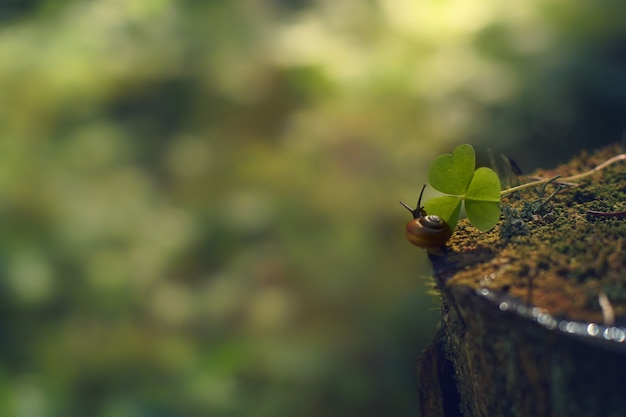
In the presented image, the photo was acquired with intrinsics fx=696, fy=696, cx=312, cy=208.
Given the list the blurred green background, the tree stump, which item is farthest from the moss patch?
the blurred green background

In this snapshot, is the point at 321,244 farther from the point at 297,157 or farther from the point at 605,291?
the point at 605,291

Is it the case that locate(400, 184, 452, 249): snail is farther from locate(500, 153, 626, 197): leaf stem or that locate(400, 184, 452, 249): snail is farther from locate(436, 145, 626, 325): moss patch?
locate(500, 153, 626, 197): leaf stem

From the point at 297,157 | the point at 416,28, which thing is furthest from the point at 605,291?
the point at 416,28

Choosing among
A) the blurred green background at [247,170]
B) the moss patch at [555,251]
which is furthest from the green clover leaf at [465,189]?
the blurred green background at [247,170]

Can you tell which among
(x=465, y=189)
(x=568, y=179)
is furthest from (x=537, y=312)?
(x=568, y=179)

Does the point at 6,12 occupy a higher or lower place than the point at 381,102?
higher

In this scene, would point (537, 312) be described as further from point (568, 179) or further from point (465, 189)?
point (568, 179)
